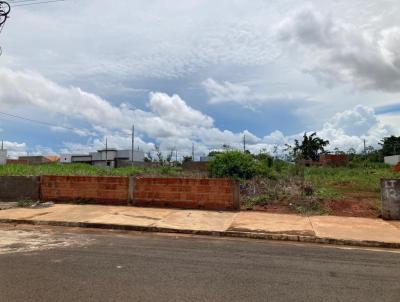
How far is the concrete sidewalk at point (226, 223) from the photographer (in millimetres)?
11219

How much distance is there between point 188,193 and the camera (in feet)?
51.4

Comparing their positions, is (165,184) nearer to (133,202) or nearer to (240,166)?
(133,202)

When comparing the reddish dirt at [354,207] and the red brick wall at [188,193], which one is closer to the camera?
the reddish dirt at [354,207]

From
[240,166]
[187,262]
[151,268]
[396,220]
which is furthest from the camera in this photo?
[240,166]

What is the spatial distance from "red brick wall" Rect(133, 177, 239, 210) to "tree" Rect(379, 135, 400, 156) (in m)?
52.2

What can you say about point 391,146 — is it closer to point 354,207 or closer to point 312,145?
point 312,145

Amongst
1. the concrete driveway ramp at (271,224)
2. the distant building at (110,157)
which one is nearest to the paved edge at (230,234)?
the concrete driveway ramp at (271,224)

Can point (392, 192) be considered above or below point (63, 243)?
above

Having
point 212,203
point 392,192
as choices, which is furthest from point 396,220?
point 212,203

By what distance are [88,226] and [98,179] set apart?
13.8 ft

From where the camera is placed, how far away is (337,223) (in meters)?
13.0

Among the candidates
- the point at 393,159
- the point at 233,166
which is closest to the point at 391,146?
the point at 393,159

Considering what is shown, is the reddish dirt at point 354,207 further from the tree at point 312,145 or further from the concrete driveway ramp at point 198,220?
the tree at point 312,145

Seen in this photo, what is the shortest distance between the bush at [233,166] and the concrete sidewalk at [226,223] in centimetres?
790
